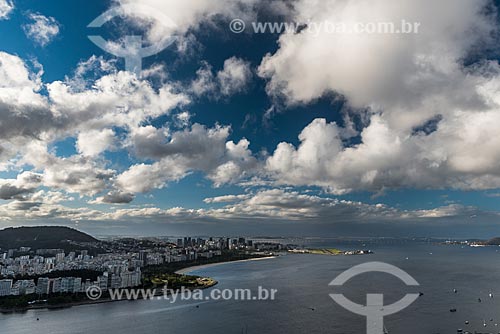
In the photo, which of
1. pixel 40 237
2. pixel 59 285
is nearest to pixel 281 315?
pixel 59 285

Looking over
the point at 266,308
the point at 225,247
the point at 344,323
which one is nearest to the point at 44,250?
the point at 225,247

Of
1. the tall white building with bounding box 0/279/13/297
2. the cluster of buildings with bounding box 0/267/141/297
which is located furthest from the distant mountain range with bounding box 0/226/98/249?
the tall white building with bounding box 0/279/13/297

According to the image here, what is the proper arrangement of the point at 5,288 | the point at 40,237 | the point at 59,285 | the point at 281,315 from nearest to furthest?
the point at 281,315
the point at 5,288
the point at 59,285
the point at 40,237

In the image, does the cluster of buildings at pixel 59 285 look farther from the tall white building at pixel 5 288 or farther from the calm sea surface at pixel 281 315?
the calm sea surface at pixel 281 315

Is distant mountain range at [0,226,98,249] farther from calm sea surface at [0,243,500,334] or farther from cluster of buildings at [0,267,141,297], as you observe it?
calm sea surface at [0,243,500,334]

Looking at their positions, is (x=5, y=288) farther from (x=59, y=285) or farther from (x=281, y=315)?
(x=281, y=315)

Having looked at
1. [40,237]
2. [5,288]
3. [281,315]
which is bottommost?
[281,315]

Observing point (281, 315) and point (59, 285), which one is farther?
point (59, 285)

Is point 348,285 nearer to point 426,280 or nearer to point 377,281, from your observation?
point 377,281
